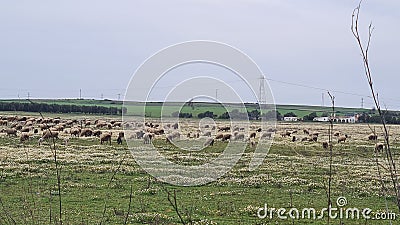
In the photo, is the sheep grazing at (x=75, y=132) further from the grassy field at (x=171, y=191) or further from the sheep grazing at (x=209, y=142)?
the grassy field at (x=171, y=191)

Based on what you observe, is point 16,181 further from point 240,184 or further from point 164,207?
point 240,184

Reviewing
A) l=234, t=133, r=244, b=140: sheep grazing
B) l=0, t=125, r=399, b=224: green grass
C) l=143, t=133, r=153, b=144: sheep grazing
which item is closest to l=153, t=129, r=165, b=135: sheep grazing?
l=234, t=133, r=244, b=140: sheep grazing

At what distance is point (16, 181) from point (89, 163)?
788cm

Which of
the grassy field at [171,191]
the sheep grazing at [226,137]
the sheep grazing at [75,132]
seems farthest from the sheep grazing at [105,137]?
the grassy field at [171,191]

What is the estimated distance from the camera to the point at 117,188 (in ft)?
58.4

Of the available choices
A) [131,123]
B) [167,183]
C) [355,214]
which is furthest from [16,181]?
[131,123]

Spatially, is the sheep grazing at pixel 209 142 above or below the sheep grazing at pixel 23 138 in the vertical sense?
below

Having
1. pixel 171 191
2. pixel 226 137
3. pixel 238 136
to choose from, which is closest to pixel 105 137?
pixel 226 137

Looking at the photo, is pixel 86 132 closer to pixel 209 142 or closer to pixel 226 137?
pixel 209 142

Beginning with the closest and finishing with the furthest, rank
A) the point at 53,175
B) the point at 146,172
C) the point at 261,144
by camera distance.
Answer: the point at 53,175 → the point at 146,172 → the point at 261,144

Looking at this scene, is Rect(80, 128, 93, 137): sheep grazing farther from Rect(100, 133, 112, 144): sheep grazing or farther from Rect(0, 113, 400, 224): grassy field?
Rect(0, 113, 400, 224): grassy field

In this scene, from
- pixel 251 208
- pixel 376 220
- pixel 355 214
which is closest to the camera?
pixel 376 220

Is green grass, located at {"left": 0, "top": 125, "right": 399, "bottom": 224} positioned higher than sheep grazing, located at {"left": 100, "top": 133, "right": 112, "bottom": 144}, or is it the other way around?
sheep grazing, located at {"left": 100, "top": 133, "right": 112, "bottom": 144}

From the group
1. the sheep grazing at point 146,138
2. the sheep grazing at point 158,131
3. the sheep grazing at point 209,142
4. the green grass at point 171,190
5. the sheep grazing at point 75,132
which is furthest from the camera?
the sheep grazing at point 158,131
